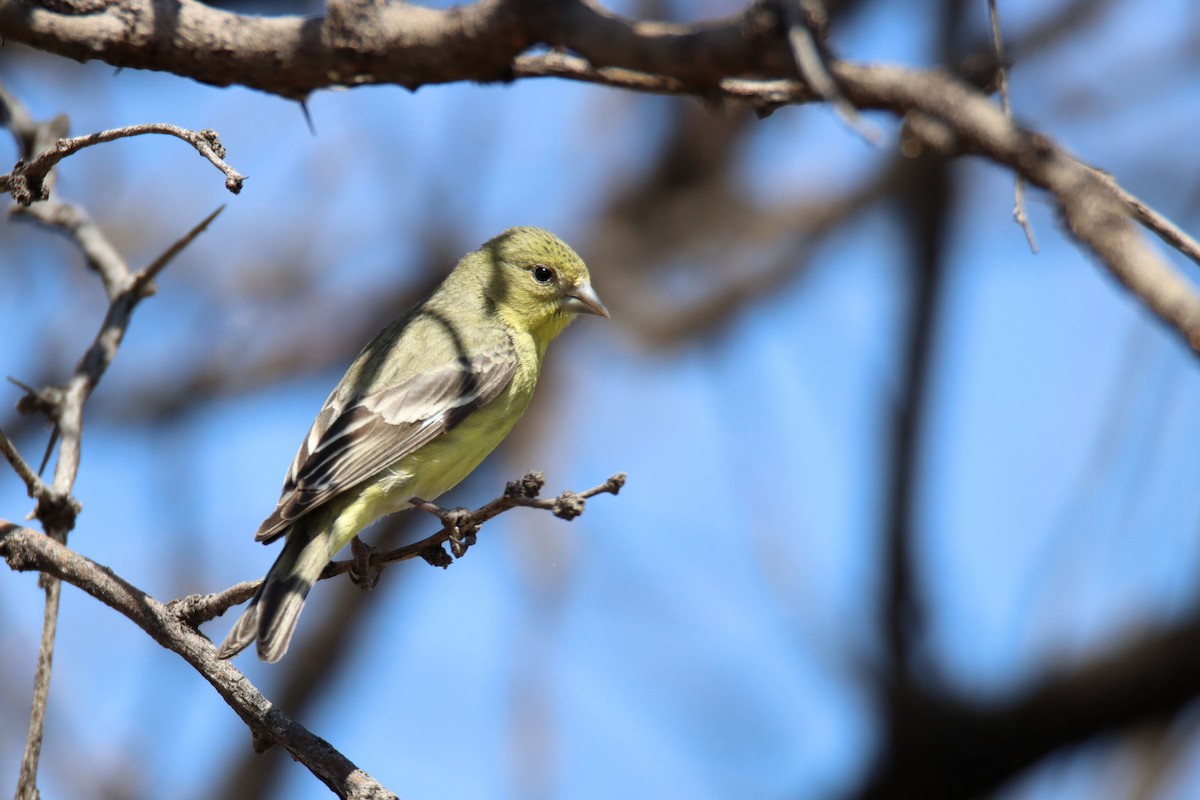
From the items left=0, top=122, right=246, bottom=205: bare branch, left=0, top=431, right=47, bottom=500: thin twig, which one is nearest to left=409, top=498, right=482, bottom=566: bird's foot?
left=0, top=431, right=47, bottom=500: thin twig

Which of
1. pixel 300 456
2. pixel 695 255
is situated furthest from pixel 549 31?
pixel 695 255

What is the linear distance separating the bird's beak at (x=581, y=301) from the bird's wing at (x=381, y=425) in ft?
2.30

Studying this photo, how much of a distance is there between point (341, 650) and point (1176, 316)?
7.44 meters

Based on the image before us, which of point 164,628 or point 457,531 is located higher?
point 457,531

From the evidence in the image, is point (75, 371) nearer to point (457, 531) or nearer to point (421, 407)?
point (457, 531)

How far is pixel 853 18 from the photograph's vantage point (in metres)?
8.77

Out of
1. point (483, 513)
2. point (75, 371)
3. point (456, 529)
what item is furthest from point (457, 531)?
point (75, 371)

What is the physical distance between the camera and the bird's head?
20.4ft

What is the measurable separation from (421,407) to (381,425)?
0.22 metres

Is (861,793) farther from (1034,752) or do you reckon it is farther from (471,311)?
(471,311)

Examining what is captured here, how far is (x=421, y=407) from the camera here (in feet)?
16.8

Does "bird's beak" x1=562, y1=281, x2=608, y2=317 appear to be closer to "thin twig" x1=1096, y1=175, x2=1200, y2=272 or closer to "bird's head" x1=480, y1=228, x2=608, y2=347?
"bird's head" x1=480, y1=228, x2=608, y2=347

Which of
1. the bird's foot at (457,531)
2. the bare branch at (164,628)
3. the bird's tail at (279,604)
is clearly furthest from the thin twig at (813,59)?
the bird's tail at (279,604)

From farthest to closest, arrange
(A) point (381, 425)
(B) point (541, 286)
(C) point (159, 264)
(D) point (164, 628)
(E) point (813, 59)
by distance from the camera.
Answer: (B) point (541, 286)
(A) point (381, 425)
(C) point (159, 264)
(D) point (164, 628)
(E) point (813, 59)
